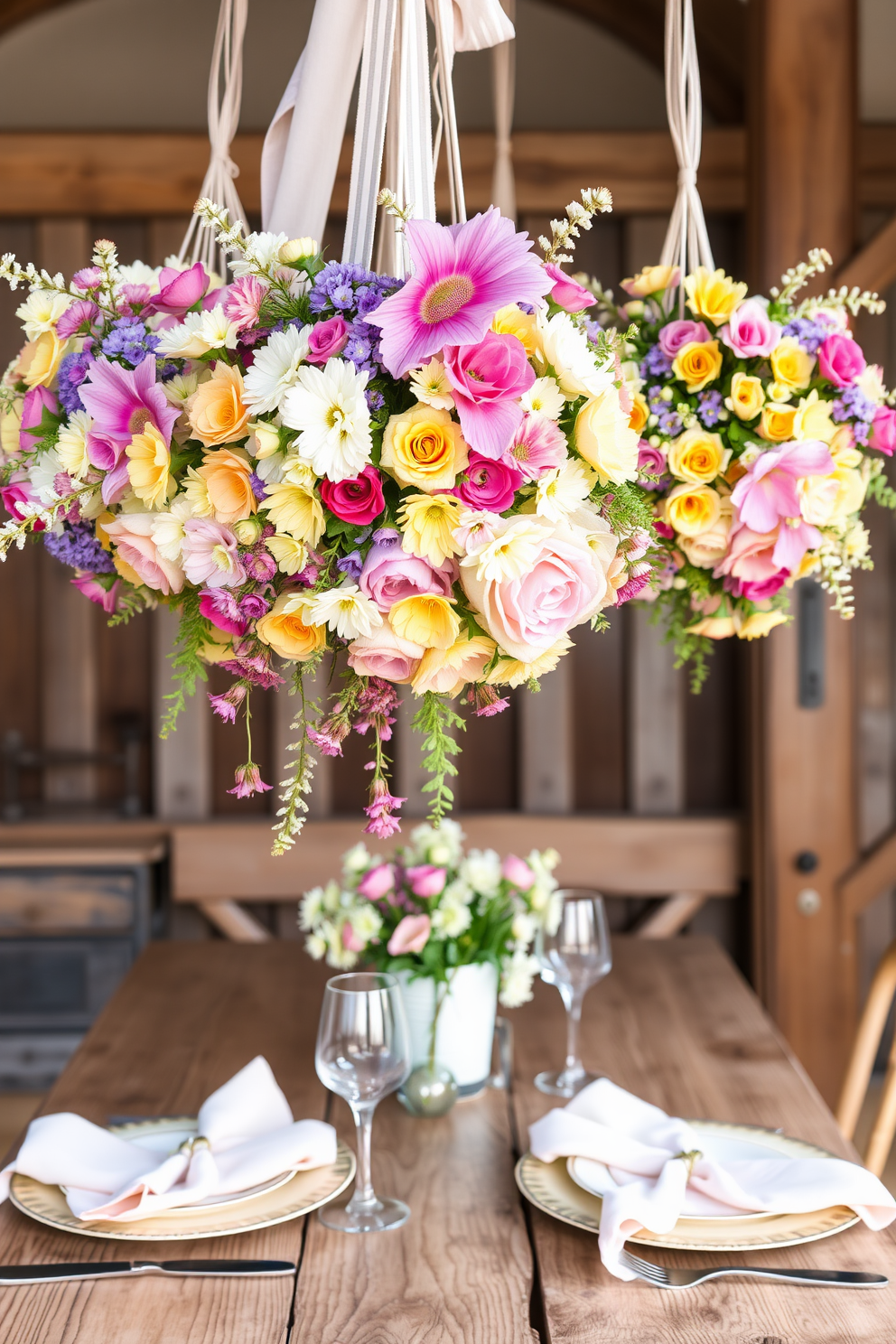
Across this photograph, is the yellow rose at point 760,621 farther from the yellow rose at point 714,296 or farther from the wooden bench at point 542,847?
the wooden bench at point 542,847

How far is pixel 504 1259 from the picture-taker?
116 cm

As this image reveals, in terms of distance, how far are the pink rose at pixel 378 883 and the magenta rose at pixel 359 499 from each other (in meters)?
0.74

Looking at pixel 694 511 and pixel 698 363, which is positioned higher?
pixel 698 363

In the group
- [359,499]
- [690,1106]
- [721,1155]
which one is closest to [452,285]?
[359,499]

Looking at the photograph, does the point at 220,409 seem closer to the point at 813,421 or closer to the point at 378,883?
the point at 813,421

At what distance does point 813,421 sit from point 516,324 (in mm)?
434

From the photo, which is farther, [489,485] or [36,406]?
[36,406]

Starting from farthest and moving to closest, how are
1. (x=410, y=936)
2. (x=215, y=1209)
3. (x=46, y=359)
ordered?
(x=410, y=936) → (x=215, y=1209) → (x=46, y=359)

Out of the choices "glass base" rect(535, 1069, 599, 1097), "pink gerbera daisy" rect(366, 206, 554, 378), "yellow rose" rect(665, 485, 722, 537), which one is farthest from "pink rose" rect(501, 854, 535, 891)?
"pink gerbera daisy" rect(366, 206, 554, 378)

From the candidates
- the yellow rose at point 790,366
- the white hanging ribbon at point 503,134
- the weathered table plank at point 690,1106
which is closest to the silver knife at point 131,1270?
the weathered table plank at point 690,1106

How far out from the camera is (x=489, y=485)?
2.94 feet

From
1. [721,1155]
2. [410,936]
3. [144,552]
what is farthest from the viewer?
[410,936]

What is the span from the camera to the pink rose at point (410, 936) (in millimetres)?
1498

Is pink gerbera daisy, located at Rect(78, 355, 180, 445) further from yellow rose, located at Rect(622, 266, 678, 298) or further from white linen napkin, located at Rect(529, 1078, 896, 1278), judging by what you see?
white linen napkin, located at Rect(529, 1078, 896, 1278)
